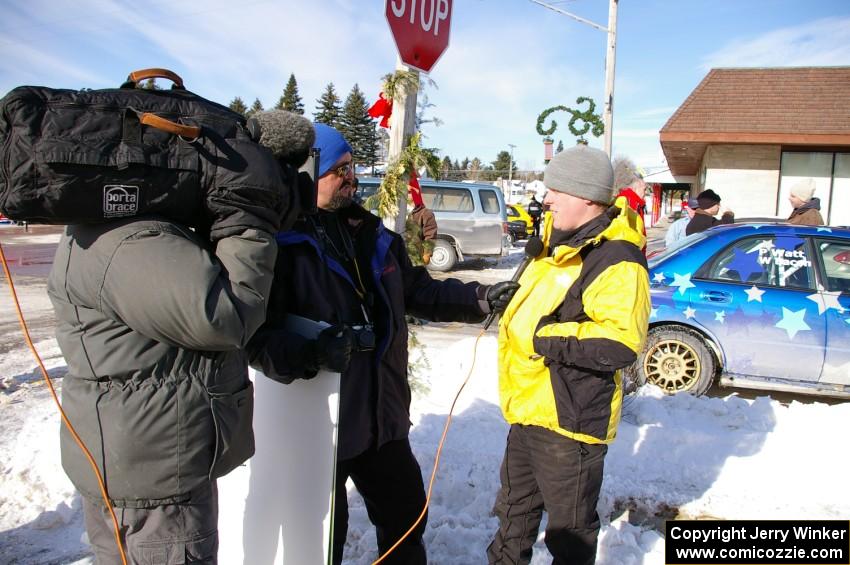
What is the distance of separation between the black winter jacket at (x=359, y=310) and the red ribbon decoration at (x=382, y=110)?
1454 mm

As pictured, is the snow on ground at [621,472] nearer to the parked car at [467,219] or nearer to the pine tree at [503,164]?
the parked car at [467,219]

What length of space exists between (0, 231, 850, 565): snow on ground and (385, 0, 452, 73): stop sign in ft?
7.87

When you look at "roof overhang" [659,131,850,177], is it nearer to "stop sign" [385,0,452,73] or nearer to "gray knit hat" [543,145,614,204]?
"stop sign" [385,0,452,73]

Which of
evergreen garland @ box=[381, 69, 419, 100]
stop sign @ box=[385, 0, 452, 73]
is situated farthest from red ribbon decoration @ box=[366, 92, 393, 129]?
stop sign @ box=[385, 0, 452, 73]

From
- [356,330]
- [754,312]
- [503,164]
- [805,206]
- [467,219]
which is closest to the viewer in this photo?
[356,330]

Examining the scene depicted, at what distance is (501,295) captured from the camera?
2451mm

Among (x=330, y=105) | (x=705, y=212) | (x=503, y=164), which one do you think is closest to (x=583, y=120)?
(x=705, y=212)

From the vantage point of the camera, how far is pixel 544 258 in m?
2.49

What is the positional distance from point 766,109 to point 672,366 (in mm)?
10527

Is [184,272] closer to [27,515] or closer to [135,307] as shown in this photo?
[135,307]

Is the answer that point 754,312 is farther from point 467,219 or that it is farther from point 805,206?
point 467,219

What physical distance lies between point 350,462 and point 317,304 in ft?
2.13

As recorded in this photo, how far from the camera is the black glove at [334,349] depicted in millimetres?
1862

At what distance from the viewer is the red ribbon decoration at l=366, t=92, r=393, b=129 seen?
3586 millimetres
